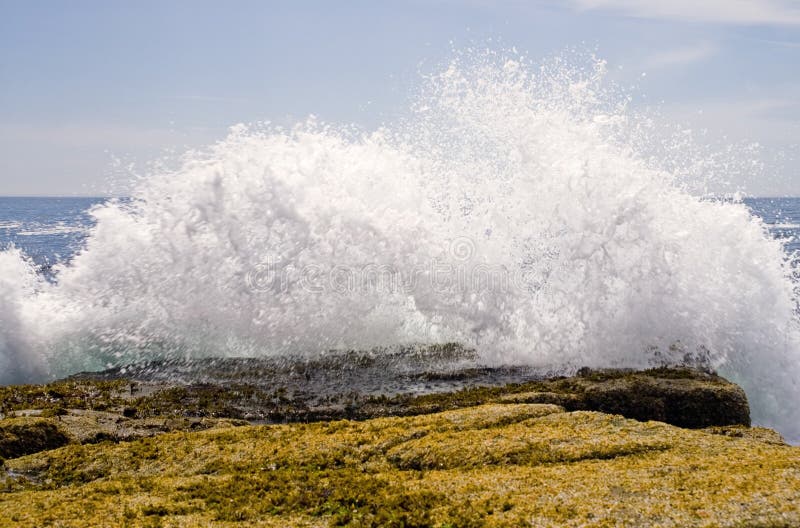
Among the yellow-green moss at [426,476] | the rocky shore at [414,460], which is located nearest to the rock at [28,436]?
the rocky shore at [414,460]

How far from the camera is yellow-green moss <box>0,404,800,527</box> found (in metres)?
6.05

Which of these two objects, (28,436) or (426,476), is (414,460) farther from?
(28,436)

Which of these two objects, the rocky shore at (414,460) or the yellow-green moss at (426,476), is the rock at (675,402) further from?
the yellow-green moss at (426,476)

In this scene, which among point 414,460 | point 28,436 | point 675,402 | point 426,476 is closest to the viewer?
point 426,476

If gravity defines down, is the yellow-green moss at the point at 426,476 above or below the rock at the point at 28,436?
above

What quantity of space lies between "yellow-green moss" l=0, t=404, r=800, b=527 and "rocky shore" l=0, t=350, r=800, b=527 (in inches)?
0.9

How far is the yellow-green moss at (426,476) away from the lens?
238 inches

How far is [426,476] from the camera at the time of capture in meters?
7.38

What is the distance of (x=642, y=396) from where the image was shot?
1123 centimetres

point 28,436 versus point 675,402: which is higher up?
point 675,402

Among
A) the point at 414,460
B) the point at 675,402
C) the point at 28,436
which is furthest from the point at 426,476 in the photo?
the point at 28,436

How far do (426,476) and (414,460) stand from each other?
66cm

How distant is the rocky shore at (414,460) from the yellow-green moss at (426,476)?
0.07 feet

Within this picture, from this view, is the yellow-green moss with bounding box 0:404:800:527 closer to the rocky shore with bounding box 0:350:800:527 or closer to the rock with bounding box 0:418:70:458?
the rocky shore with bounding box 0:350:800:527
